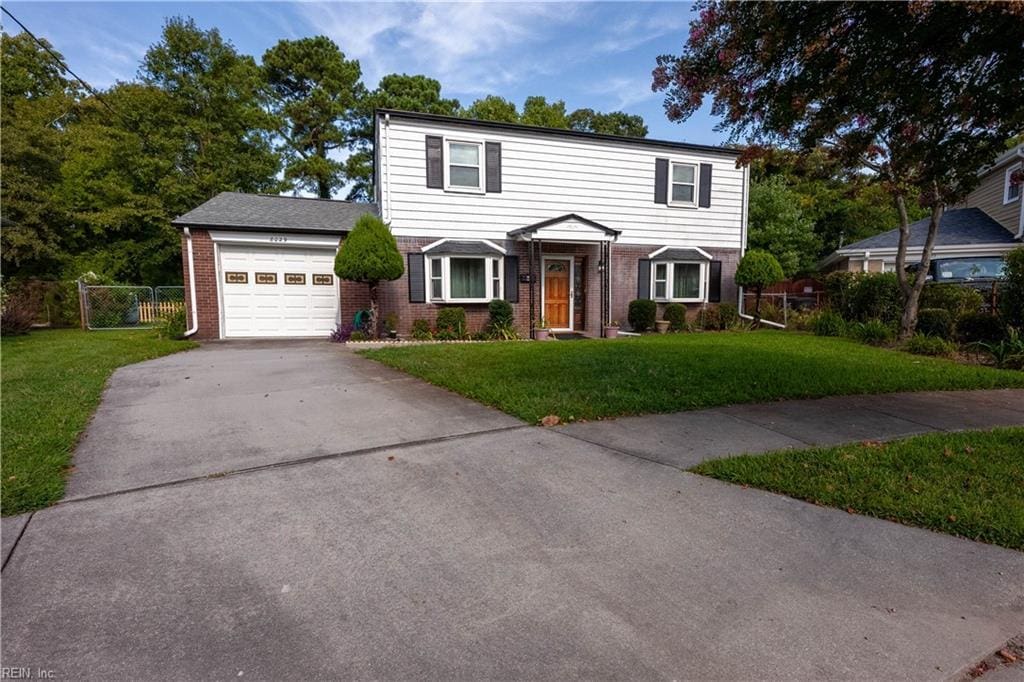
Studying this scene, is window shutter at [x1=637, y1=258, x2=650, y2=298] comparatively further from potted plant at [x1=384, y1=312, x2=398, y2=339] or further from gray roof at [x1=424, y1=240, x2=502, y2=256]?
potted plant at [x1=384, y1=312, x2=398, y2=339]

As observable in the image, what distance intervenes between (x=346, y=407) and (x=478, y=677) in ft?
13.9

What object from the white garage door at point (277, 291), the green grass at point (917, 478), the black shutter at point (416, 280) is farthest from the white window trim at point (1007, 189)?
the white garage door at point (277, 291)

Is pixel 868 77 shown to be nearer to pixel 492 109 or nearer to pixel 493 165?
pixel 493 165

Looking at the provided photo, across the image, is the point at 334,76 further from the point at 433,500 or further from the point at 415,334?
the point at 433,500

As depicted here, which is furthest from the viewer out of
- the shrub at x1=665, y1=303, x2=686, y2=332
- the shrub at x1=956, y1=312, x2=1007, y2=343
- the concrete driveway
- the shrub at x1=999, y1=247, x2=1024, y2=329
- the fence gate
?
the fence gate

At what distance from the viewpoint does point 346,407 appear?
565cm

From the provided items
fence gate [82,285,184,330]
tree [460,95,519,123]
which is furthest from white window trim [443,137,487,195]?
tree [460,95,519,123]

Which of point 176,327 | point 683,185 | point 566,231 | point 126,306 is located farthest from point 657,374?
point 126,306

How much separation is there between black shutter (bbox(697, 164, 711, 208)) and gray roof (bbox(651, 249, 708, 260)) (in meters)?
1.57

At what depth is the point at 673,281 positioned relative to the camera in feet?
49.0

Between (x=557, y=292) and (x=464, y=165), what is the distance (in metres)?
4.30

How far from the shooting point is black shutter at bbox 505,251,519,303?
44.2 feet

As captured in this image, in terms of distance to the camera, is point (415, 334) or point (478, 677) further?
point (415, 334)

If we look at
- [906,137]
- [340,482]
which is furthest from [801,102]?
[340,482]
